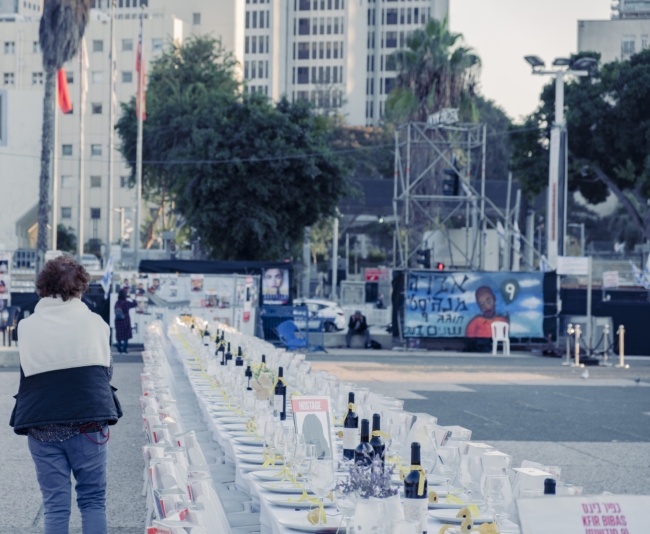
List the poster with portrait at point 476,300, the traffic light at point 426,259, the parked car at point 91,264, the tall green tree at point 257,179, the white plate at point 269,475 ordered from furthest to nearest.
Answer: the parked car at point 91,264 → the tall green tree at point 257,179 → the traffic light at point 426,259 → the poster with portrait at point 476,300 → the white plate at point 269,475

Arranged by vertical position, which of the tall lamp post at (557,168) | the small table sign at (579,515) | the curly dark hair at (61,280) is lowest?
the small table sign at (579,515)

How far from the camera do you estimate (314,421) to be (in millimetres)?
6246

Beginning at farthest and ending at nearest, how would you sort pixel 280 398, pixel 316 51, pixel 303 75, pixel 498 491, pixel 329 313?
pixel 303 75 → pixel 316 51 → pixel 329 313 → pixel 280 398 → pixel 498 491

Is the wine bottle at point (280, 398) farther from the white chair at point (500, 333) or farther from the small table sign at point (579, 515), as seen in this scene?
the white chair at point (500, 333)

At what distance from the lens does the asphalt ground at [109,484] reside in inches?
300

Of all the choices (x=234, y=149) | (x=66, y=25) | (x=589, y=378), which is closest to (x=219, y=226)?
(x=234, y=149)

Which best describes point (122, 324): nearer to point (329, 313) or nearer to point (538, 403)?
point (538, 403)

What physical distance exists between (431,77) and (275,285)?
13498mm

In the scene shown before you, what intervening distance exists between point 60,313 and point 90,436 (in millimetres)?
654

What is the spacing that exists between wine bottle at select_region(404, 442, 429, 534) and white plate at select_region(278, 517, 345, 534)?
375 mm

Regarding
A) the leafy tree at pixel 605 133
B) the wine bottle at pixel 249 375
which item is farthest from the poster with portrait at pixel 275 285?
the wine bottle at pixel 249 375

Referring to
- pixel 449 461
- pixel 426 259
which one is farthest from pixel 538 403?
pixel 426 259

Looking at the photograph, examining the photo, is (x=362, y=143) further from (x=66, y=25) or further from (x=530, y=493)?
(x=530, y=493)

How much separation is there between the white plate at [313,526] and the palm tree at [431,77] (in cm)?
3681
